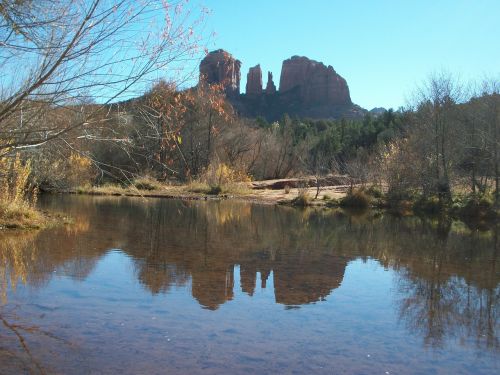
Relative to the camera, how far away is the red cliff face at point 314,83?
129 metres

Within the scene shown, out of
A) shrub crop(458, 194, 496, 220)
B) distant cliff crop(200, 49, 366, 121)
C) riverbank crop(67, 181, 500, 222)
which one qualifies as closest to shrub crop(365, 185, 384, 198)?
riverbank crop(67, 181, 500, 222)

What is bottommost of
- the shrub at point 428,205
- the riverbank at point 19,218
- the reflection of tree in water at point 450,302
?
the reflection of tree in water at point 450,302

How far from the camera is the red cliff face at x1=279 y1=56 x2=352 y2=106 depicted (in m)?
129

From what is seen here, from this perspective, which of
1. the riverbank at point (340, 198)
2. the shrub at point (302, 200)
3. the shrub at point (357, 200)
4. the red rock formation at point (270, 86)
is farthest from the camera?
the red rock formation at point (270, 86)

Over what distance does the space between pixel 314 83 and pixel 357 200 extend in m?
105

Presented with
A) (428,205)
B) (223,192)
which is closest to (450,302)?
(428,205)

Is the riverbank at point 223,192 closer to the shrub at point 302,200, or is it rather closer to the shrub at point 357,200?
the shrub at point 302,200

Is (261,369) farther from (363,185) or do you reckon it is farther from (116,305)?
(363,185)

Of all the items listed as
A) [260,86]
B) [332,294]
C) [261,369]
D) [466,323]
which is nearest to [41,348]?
[261,369]

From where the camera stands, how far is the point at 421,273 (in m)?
10.6

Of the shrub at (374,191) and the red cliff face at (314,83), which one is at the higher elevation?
the red cliff face at (314,83)

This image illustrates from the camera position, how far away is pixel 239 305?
748 cm

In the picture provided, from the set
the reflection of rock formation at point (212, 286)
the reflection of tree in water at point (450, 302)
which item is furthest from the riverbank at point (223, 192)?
the reflection of rock formation at point (212, 286)

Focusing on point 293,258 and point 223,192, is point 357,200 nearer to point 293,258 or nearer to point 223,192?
point 223,192
